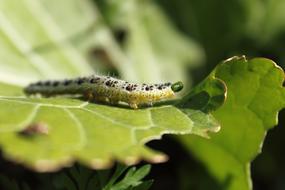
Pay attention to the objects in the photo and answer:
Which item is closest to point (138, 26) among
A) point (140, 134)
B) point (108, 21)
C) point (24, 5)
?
point (108, 21)

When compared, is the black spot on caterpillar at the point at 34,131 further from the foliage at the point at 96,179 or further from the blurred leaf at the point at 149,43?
the blurred leaf at the point at 149,43

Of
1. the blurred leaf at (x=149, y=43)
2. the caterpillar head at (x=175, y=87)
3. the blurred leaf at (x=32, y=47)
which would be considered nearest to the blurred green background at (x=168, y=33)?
the blurred leaf at (x=149, y=43)

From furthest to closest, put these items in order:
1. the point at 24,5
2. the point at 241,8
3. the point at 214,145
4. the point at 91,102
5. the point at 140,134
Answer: the point at 241,8 → the point at 24,5 → the point at 214,145 → the point at 91,102 → the point at 140,134

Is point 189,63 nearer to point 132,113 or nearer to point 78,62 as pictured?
point 78,62

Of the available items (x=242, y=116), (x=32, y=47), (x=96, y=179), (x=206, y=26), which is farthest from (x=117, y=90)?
(x=206, y=26)

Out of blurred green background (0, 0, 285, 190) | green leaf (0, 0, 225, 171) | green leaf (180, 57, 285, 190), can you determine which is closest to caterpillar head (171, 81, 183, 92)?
green leaf (0, 0, 225, 171)

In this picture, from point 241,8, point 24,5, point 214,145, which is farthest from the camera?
point 241,8

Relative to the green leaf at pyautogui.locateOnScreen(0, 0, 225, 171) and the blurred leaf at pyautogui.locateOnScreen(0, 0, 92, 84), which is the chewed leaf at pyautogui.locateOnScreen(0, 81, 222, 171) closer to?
the green leaf at pyautogui.locateOnScreen(0, 0, 225, 171)
